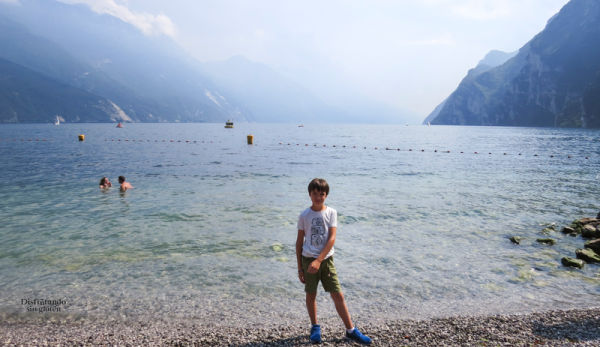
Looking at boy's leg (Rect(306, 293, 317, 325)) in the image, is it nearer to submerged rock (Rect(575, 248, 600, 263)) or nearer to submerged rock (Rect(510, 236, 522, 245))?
submerged rock (Rect(575, 248, 600, 263))

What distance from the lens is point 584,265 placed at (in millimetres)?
10844

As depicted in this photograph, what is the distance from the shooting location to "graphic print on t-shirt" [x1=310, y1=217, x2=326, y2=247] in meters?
6.00

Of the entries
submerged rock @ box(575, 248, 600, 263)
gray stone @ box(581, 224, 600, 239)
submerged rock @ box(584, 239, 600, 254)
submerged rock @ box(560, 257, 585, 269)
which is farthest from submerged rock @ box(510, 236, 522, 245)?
gray stone @ box(581, 224, 600, 239)

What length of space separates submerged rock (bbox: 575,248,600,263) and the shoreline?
4.23 metres

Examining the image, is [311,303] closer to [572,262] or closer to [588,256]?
[572,262]

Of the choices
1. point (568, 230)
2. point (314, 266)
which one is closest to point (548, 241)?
point (568, 230)

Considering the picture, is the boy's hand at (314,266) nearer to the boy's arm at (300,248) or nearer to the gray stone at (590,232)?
the boy's arm at (300,248)

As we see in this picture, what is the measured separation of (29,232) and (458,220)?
18.9 metres

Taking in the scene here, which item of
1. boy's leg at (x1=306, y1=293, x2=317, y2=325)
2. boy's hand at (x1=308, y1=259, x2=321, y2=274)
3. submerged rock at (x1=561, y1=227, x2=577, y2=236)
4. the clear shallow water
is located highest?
boy's hand at (x1=308, y1=259, x2=321, y2=274)

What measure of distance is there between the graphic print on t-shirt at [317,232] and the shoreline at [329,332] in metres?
2.00

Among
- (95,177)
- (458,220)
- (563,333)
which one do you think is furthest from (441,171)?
(95,177)

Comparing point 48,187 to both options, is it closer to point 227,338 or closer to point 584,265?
point 227,338

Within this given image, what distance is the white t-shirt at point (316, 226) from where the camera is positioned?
6000mm

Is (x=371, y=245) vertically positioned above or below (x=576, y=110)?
below
